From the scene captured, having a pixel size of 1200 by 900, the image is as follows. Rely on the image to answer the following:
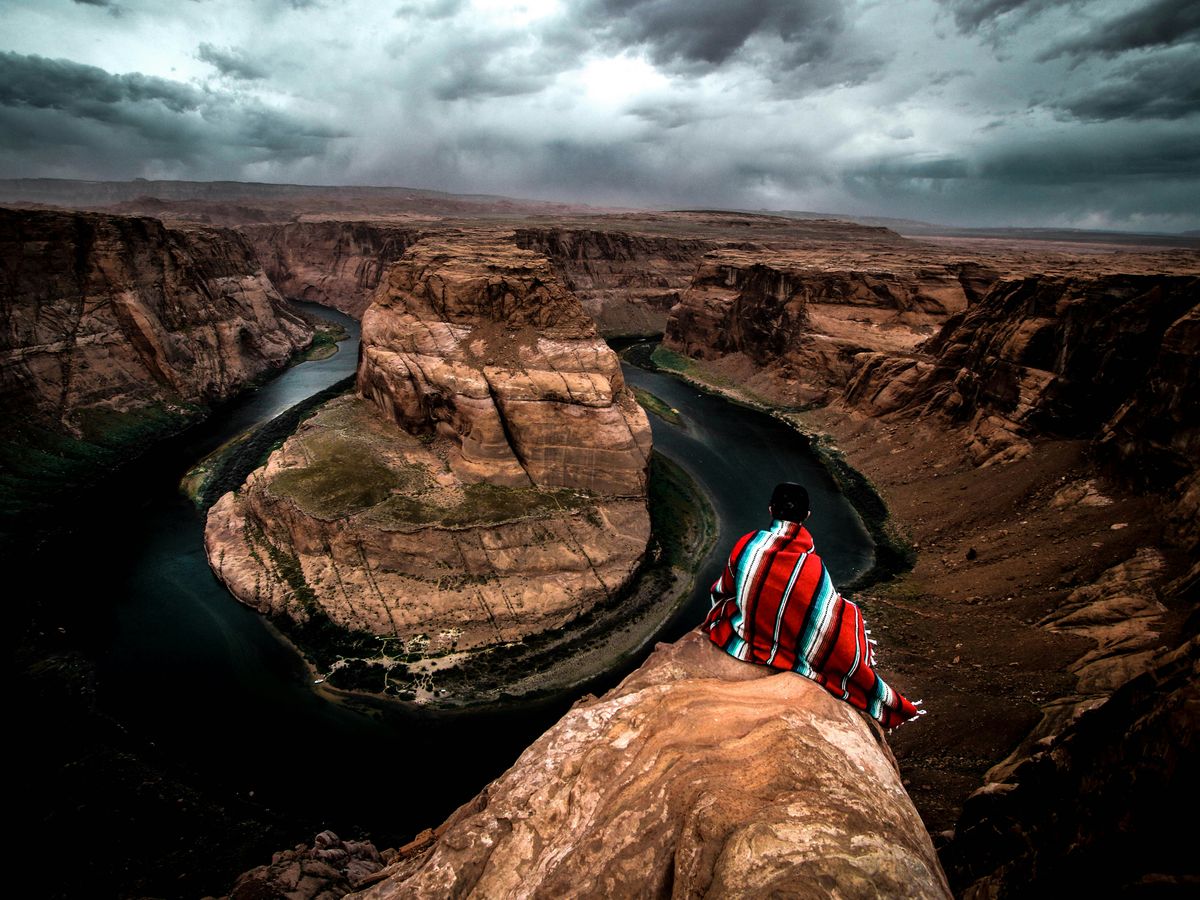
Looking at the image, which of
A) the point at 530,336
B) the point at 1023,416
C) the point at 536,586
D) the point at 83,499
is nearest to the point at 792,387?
the point at 1023,416

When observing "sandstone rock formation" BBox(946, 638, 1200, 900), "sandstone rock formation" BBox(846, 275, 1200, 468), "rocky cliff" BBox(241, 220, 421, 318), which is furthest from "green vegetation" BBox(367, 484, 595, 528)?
"rocky cliff" BBox(241, 220, 421, 318)

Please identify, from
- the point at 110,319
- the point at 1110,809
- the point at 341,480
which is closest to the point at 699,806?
the point at 1110,809

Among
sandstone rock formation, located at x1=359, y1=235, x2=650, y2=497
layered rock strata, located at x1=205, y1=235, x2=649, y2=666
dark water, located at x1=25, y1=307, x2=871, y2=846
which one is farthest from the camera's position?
sandstone rock formation, located at x1=359, y1=235, x2=650, y2=497

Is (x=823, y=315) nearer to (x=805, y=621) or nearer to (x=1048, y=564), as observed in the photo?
(x=1048, y=564)

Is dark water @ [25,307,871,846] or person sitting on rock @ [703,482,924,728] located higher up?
person sitting on rock @ [703,482,924,728]

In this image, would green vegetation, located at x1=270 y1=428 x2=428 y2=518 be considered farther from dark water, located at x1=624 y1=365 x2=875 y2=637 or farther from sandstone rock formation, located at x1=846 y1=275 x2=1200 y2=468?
sandstone rock formation, located at x1=846 y1=275 x2=1200 y2=468

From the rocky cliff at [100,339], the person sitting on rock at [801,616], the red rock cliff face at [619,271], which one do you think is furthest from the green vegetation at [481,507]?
the red rock cliff face at [619,271]

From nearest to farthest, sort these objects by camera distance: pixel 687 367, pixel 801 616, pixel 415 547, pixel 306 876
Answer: pixel 801 616
pixel 306 876
pixel 415 547
pixel 687 367
